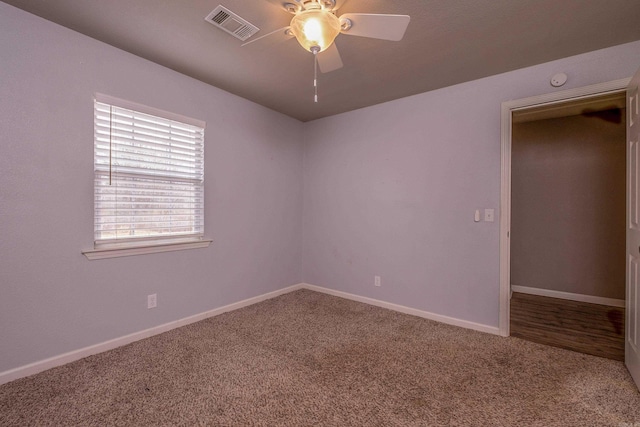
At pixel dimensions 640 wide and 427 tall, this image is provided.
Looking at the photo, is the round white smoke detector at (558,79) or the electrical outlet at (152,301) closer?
the round white smoke detector at (558,79)

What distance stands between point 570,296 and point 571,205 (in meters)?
1.22

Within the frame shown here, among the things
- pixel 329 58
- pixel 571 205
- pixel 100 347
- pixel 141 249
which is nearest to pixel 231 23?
pixel 329 58

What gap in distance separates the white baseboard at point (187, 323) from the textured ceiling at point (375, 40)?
238 centimetres

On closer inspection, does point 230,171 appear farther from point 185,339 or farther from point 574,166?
point 574,166

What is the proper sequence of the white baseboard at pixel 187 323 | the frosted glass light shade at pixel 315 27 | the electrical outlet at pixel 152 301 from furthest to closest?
the electrical outlet at pixel 152 301, the white baseboard at pixel 187 323, the frosted glass light shade at pixel 315 27

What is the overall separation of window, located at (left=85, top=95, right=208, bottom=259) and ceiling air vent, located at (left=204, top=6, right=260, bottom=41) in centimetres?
105

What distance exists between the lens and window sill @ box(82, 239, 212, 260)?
2262 mm

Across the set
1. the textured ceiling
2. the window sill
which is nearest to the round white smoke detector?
the textured ceiling

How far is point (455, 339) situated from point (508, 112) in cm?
212

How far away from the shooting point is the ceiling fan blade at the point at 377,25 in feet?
5.07

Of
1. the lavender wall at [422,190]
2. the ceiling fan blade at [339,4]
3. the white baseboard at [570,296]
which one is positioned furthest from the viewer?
the white baseboard at [570,296]

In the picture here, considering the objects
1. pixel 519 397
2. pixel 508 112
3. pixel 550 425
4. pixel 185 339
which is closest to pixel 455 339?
pixel 519 397

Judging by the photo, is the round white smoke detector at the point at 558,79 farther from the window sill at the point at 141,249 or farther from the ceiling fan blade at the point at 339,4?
the window sill at the point at 141,249

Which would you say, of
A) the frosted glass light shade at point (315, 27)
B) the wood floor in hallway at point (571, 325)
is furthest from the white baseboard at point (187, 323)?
the frosted glass light shade at point (315, 27)
